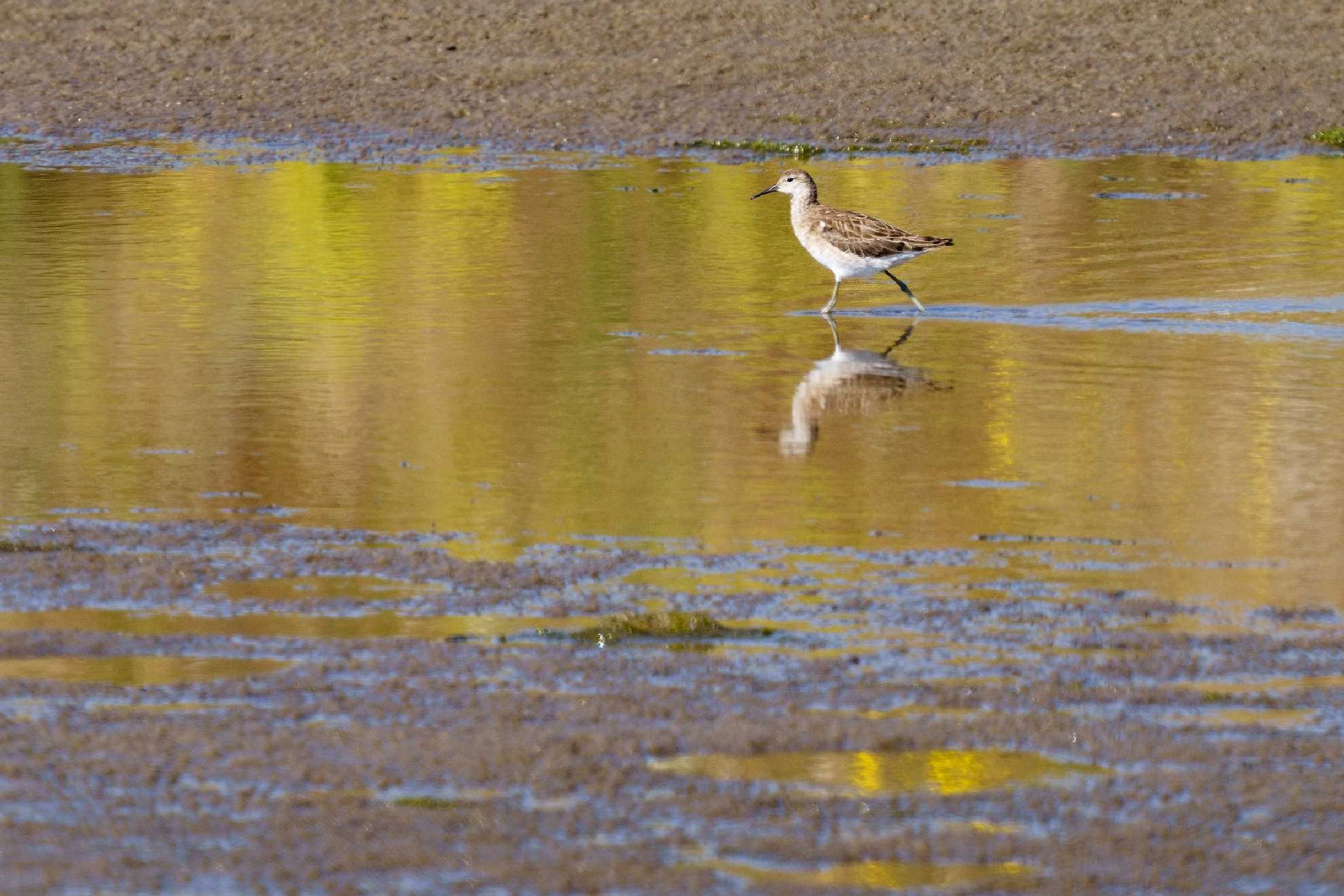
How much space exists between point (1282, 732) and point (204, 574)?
134 inches

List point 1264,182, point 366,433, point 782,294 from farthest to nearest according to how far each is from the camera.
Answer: point 1264,182 → point 782,294 → point 366,433

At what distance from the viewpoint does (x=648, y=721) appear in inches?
233

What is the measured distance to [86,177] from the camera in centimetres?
1769

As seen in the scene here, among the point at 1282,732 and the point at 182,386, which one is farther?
the point at 182,386

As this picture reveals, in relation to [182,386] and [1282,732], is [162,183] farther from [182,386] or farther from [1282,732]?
[1282,732]

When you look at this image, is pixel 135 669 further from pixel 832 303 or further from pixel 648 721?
pixel 832 303

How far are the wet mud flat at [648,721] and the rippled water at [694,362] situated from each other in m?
0.45

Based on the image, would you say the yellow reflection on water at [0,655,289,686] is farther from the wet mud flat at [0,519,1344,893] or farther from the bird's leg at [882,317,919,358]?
the bird's leg at [882,317,919,358]

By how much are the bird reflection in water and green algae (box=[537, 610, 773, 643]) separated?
8.07 feet

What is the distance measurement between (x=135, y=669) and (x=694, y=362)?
5026 mm

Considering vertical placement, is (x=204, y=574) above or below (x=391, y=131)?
below

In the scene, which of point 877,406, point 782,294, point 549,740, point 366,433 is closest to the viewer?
point 549,740

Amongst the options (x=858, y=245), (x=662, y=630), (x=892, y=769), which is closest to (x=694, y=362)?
(x=858, y=245)

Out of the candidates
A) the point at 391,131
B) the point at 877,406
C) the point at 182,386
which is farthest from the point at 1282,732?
the point at 391,131
